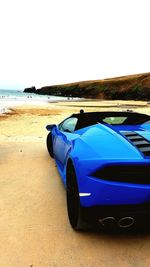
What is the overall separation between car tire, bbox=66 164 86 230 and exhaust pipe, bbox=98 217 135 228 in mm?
218

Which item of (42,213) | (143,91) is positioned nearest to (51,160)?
(42,213)

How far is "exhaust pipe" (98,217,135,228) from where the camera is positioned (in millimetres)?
2266

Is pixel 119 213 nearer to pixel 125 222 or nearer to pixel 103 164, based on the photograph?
pixel 125 222

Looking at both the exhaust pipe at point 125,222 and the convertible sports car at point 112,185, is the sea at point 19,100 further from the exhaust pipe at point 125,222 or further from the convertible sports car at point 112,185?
the exhaust pipe at point 125,222

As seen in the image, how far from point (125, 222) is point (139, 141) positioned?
0.74 m

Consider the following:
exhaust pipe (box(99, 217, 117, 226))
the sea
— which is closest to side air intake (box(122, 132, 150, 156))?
exhaust pipe (box(99, 217, 117, 226))

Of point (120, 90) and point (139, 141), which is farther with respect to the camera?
point (120, 90)

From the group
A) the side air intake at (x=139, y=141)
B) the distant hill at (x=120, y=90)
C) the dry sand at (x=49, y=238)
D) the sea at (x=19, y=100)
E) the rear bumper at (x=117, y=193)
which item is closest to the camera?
the rear bumper at (x=117, y=193)

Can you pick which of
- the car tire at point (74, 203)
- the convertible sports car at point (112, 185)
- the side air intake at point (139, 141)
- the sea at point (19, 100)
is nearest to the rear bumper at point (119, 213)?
the convertible sports car at point (112, 185)

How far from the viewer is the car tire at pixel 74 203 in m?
2.48

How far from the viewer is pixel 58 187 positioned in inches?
162

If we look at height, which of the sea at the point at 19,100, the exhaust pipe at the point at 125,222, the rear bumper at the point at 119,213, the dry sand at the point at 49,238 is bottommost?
the sea at the point at 19,100

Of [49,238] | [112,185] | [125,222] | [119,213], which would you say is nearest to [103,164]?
[112,185]

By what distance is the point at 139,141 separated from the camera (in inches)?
104
